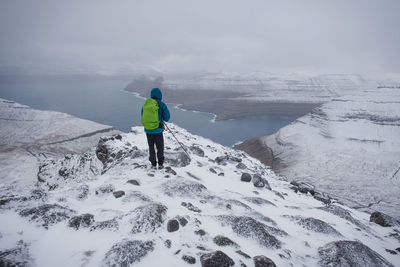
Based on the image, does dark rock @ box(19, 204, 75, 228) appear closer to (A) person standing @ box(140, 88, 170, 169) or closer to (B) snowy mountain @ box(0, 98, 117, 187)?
(A) person standing @ box(140, 88, 170, 169)

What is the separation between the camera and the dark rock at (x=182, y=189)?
24.1 feet

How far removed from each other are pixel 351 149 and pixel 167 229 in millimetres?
102527

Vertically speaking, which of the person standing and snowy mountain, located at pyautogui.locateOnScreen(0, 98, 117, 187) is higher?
the person standing

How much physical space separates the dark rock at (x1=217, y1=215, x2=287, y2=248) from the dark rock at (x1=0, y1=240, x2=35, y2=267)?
4.32 meters

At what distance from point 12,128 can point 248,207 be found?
14856 centimetres

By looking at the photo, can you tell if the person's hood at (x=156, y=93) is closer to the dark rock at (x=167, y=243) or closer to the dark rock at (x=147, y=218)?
the dark rock at (x=147, y=218)

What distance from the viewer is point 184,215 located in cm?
573

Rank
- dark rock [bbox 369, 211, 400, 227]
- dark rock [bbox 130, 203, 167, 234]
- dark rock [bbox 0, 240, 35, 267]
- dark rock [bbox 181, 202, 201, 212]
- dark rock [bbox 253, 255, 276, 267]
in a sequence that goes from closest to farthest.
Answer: dark rock [bbox 0, 240, 35, 267] < dark rock [bbox 253, 255, 276, 267] < dark rock [bbox 130, 203, 167, 234] < dark rock [bbox 181, 202, 201, 212] < dark rock [bbox 369, 211, 400, 227]

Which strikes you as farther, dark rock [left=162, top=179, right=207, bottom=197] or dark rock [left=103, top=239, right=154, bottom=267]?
dark rock [left=162, top=179, right=207, bottom=197]

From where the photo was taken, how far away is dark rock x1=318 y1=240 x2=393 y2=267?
504 cm

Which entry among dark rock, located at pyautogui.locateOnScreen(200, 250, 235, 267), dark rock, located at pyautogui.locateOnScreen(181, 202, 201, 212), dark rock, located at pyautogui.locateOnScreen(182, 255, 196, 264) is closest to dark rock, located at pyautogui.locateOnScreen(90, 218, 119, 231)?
dark rock, located at pyautogui.locateOnScreen(182, 255, 196, 264)

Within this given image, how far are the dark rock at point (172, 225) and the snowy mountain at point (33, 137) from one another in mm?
71327

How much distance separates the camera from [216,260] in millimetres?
4012

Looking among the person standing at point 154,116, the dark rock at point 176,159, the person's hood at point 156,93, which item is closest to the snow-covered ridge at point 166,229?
the person standing at point 154,116
